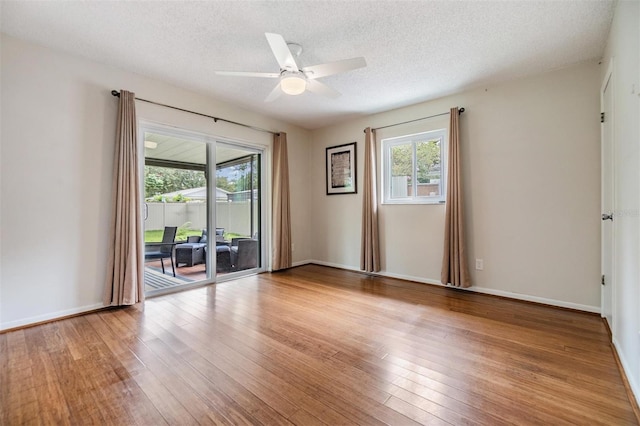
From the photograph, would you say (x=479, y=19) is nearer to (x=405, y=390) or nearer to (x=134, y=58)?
(x=405, y=390)

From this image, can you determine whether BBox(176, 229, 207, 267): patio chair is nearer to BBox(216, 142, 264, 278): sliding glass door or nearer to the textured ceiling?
BBox(216, 142, 264, 278): sliding glass door

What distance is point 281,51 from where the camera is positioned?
213 cm

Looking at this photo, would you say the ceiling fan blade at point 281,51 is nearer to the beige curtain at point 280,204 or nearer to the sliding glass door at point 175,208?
the sliding glass door at point 175,208

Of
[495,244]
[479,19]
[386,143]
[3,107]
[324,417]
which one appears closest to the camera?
[324,417]

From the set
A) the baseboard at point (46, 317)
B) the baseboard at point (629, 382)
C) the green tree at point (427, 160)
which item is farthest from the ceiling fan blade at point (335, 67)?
the baseboard at point (46, 317)

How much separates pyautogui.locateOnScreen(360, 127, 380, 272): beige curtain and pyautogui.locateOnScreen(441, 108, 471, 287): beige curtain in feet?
3.52

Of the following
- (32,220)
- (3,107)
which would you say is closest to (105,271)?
(32,220)

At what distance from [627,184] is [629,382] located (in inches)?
47.4

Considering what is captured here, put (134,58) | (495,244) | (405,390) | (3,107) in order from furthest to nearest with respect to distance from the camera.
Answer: (495,244) → (134,58) → (3,107) → (405,390)

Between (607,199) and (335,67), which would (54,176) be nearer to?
(335,67)

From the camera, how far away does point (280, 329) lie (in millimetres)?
2463

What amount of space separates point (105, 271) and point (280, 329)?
6.76 ft

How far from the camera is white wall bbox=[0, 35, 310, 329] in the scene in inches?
97.3

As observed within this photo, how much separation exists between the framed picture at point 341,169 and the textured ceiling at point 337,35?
1589 millimetres
